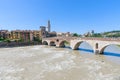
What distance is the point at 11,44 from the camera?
59.0m

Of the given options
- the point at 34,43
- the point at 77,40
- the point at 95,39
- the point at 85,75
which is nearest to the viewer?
the point at 85,75

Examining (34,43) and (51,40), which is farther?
(34,43)

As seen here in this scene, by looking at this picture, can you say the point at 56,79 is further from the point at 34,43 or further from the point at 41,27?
the point at 41,27

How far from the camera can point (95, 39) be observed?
114 feet

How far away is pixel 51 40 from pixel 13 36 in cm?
2974

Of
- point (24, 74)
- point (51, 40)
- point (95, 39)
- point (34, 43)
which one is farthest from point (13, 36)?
point (24, 74)

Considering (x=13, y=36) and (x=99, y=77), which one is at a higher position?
(x=13, y=36)

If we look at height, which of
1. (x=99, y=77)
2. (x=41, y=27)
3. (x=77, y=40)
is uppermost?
(x=41, y=27)

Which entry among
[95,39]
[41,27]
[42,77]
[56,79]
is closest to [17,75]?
[42,77]

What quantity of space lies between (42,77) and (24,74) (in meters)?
2.59

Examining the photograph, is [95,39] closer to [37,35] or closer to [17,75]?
[17,75]

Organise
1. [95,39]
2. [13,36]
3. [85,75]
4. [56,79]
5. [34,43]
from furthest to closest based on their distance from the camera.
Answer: [13,36] → [34,43] → [95,39] → [85,75] → [56,79]

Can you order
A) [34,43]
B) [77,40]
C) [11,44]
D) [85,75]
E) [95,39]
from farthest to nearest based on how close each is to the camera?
[34,43]
[11,44]
[77,40]
[95,39]
[85,75]

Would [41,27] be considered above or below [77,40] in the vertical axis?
above
